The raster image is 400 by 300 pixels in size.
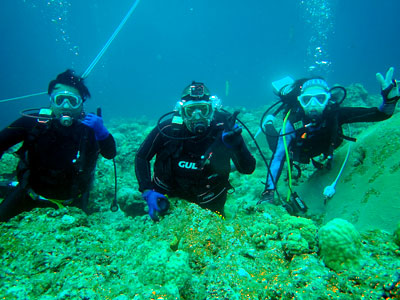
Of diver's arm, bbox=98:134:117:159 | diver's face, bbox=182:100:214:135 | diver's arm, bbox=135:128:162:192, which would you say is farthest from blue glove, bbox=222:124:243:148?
diver's arm, bbox=98:134:117:159

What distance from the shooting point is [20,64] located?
112m

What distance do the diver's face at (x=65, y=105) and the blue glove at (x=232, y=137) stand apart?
8.14ft

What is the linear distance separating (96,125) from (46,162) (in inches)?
37.1

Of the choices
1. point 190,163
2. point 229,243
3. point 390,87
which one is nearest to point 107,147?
point 190,163

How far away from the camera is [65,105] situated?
3.50 m

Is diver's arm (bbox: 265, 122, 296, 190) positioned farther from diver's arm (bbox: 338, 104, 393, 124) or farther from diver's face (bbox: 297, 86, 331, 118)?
diver's arm (bbox: 338, 104, 393, 124)

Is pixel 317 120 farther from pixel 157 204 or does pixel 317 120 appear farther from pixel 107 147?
pixel 107 147

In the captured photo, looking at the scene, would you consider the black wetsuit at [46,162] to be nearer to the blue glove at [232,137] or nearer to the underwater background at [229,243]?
the underwater background at [229,243]

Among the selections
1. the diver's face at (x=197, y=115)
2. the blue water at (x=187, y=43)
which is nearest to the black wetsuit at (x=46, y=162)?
the diver's face at (x=197, y=115)

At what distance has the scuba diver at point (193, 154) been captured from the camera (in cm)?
325

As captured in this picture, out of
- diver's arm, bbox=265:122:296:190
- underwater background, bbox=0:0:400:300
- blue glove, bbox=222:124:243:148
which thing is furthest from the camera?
diver's arm, bbox=265:122:296:190

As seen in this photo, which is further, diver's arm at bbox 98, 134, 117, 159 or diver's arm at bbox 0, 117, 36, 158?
diver's arm at bbox 98, 134, 117, 159

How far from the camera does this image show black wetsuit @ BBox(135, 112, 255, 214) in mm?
3283

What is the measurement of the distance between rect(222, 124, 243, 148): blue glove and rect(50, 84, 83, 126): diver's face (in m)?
2.48
